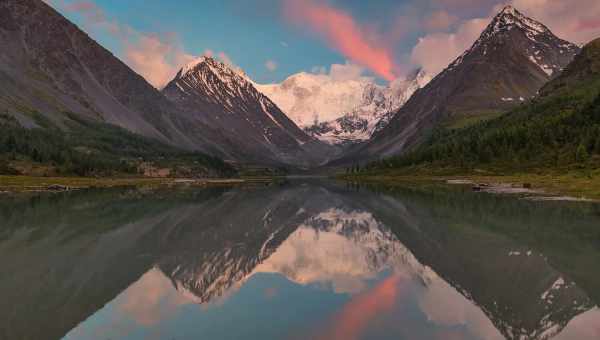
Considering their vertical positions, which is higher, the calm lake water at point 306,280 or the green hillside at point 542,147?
the green hillside at point 542,147

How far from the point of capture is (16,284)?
25719 mm

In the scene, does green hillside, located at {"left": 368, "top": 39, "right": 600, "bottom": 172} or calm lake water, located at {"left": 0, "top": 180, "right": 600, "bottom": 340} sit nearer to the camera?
calm lake water, located at {"left": 0, "top": 180, "right": 600, "bottom": 340}

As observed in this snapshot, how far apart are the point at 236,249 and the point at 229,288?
12.6 m

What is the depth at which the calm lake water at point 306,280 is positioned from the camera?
752 inches

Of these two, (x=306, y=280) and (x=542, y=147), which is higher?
(x=542, y=147)

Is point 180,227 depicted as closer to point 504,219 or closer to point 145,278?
point 145,278

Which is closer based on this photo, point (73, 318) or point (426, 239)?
point (73, 318)

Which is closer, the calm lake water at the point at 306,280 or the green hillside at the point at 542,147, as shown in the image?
the calm lake water at the point at 306,280

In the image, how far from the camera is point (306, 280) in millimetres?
28344

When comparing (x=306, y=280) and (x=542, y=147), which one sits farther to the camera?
(x=542, y=147)

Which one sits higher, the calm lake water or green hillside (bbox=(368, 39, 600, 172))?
green hillside (bbox=(368, 39, 600, 172))

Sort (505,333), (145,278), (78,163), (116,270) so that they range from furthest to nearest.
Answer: (78,163), (116,270), (145,278), (505,333)

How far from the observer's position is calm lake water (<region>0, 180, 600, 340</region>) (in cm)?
1909

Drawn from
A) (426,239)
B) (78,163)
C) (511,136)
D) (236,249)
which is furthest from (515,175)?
(78,163)
